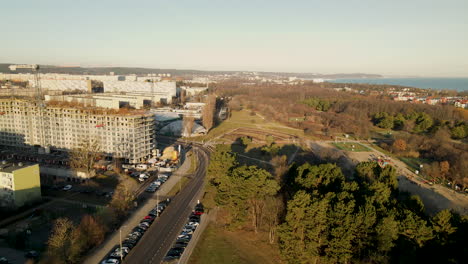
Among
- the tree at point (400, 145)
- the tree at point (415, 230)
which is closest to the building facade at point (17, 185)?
the tree at point (415, 230)

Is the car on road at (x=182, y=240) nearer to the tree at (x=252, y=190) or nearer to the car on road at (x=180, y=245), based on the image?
the car on road at (x=180, y=245)

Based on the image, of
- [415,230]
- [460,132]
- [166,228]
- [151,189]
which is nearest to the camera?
[415,230]

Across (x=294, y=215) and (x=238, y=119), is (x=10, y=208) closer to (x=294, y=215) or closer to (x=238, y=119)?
(x=294, y=215)

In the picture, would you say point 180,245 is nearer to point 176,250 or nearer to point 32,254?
point 176,250

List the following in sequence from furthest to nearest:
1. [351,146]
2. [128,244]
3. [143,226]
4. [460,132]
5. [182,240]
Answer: [460,132] < [351,146] < [143,226] < [182,240] < [128,244]

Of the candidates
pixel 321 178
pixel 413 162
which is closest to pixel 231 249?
pixel 321 178

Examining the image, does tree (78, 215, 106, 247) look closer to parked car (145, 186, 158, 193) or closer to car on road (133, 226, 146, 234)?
car on road (133, 226, 146, 234)

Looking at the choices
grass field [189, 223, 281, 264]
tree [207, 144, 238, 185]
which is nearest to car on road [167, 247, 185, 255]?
grass field [189, 223, 281, 264]
